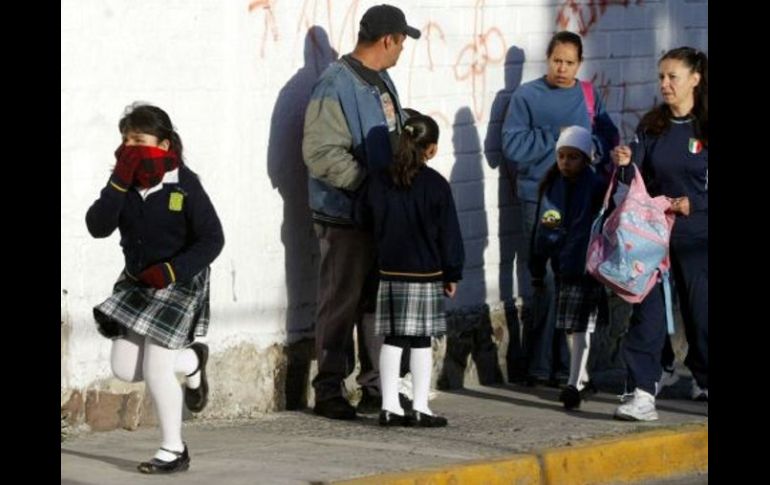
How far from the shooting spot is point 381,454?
9.92m

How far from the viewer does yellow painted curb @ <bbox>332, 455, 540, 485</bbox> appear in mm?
9258

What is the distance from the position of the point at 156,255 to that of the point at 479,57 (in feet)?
11.7

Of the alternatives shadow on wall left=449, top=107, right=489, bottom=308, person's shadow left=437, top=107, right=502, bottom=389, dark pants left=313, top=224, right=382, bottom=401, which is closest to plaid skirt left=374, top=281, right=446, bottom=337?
dark pants left=313, top=224, right=382, bottom=401

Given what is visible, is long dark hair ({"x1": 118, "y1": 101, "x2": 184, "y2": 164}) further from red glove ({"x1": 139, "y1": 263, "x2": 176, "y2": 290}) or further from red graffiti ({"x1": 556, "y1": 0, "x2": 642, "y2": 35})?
red graffiti ({"x1": 556, "y1": 0, "x2": 642, "y2": 35})

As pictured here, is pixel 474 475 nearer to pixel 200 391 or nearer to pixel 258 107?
pixel 200 391

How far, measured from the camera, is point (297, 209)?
11.2 meters

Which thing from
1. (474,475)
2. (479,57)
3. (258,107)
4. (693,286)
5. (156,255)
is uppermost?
(479,57)

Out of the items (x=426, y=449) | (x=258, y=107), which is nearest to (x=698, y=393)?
(x=426, y=449)

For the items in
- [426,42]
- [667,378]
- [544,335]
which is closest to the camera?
[426,42]

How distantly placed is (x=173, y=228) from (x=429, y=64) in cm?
302

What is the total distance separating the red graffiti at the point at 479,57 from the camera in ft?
39.8

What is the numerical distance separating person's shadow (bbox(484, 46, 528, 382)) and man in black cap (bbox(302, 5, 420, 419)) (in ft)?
4.79
